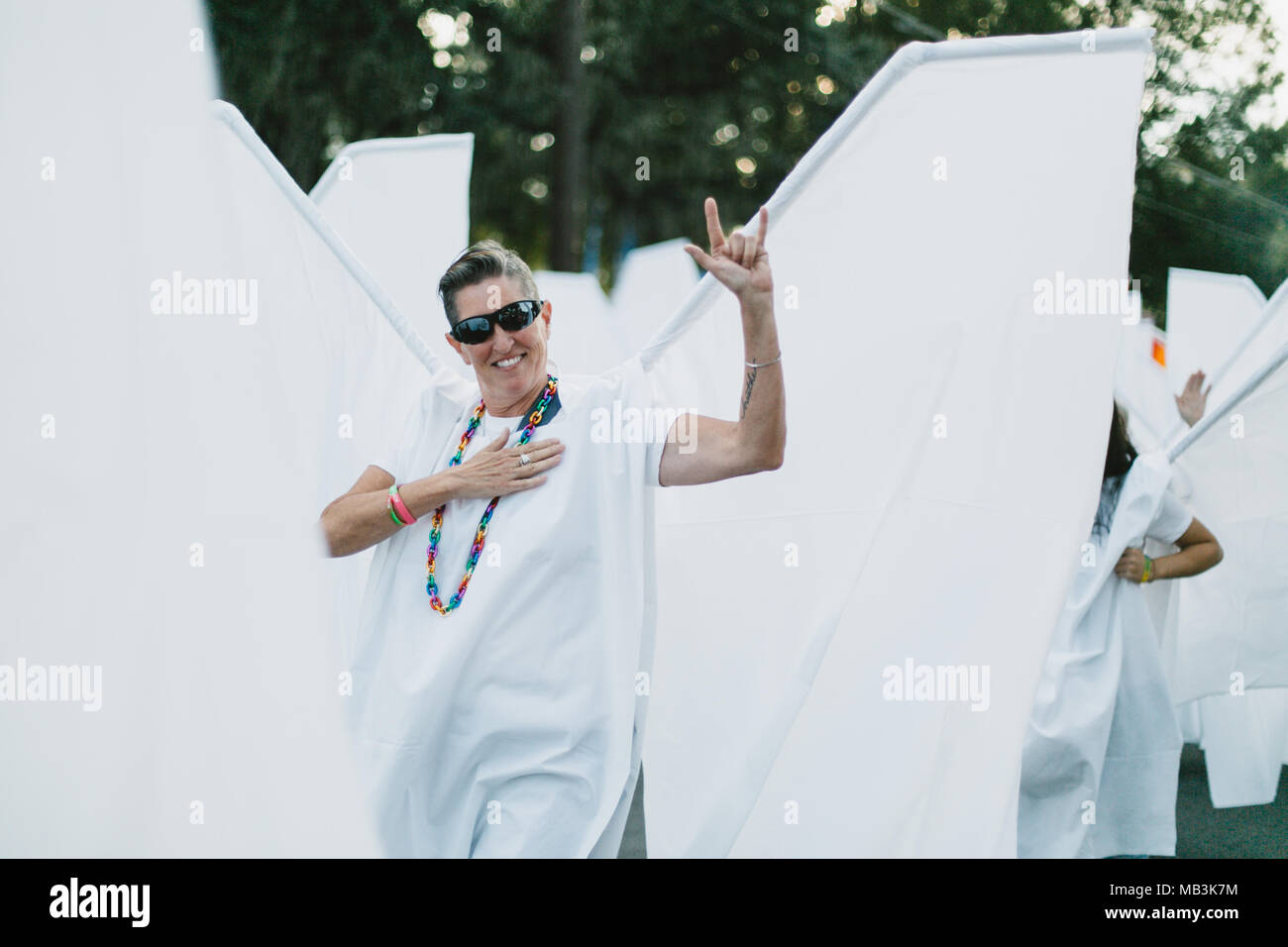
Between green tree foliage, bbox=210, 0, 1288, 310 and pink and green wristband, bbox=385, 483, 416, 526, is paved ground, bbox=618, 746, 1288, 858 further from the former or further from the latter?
green tree foliage, bbox=210, 0, 1288, 310

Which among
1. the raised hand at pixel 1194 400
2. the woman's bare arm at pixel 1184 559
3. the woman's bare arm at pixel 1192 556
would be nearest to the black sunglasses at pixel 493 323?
the woman's bare arm at pixel 1184 559

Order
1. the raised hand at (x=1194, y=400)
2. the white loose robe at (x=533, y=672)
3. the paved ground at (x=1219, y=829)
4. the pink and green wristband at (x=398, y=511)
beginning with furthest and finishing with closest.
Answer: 1. the raised hand at (x=1194, y=400)
2. the paved ground at (x=1219, y=829)
3. the pink and green wristband at (x=398, y=511)
4. the white loose robe at (x=533, y=672)

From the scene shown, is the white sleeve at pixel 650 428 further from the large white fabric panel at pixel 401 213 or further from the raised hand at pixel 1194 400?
the raised hand at pixel 1194 400

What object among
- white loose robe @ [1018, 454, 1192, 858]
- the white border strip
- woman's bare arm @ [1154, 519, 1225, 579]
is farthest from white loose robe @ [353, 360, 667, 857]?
woman's bare arm @ [1154, 519, 1225, 579]

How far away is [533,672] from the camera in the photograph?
8.80 feet

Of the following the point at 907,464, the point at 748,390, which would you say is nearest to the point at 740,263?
the point at 748,390

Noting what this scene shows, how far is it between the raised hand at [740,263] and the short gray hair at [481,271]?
59 centimetres

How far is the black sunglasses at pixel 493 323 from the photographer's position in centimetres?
281

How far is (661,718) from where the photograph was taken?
3.34 metres

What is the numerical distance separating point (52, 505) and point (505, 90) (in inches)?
731
